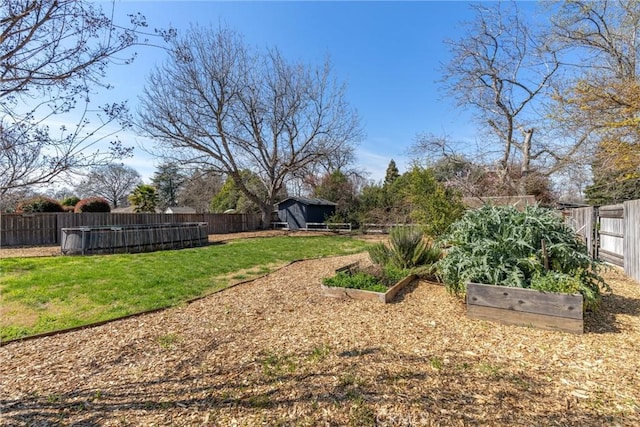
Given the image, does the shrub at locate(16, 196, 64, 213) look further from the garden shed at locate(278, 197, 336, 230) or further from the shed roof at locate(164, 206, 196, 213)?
the shed roof at locate(164, 206, 196, 213)

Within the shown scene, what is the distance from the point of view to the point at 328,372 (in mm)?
2508

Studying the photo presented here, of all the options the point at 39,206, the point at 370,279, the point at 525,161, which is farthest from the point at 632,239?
the point at 39,206

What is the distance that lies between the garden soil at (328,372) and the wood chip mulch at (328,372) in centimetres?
1

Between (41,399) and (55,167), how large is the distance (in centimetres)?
178

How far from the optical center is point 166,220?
18.4 m

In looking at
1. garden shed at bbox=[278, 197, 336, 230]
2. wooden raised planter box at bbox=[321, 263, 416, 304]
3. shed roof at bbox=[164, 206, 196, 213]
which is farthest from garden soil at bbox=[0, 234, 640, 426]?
shed roof at bbox=[164, 206, 196, 213]

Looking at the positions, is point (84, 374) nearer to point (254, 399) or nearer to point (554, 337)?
point (254, 399)

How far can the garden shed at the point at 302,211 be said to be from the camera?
23.8 meters

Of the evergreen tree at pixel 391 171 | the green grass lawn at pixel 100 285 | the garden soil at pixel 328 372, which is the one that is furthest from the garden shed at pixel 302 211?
the garden soil at pixel 328 372

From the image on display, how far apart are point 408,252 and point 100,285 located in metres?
6.03

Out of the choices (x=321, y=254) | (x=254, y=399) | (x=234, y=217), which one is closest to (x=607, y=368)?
(x=254, y=399)

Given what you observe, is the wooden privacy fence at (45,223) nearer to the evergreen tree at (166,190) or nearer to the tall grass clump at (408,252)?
the tall grass clump at (408,252)

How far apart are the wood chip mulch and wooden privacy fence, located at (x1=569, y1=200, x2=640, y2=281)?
76.5 inches

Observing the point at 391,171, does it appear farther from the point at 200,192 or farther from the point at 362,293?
the point at 362,293
